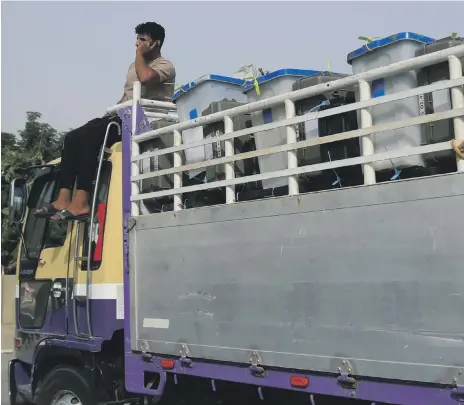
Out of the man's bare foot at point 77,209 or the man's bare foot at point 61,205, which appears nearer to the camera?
the man's bare foot at point 77,209

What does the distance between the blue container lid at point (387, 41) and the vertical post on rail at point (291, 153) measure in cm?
39

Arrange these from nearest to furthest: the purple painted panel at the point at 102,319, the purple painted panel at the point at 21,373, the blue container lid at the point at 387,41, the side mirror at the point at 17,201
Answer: the blue container lid at the point at 387,41, the purple painted panel at the point at 102,319, the side mirror at the point at 17,201, the purple painted panel at the point at 21,373

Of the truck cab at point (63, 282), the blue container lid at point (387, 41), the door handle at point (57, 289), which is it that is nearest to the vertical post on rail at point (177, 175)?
the truck cab at point (63, 282)

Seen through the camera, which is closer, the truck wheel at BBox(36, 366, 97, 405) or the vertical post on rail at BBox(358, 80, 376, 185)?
the vertical post on rail at BBox(358, 80, 376, 185)

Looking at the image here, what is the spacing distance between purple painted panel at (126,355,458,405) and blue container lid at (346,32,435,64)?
5.26 ft

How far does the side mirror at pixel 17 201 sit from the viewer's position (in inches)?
198

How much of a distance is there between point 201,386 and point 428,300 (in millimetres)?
1837

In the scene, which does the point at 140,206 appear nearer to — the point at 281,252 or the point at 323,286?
the point at 281,252

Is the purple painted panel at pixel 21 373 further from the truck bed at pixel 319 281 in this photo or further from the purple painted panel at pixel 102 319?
the truck bed at pixel 319 281

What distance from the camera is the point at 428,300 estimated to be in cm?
257

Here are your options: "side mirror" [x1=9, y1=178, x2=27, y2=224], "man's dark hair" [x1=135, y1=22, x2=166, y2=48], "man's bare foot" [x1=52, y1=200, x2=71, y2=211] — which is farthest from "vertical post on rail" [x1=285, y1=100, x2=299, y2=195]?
"side mirror" [x1=9, y1=178, x2=27, y2=224]

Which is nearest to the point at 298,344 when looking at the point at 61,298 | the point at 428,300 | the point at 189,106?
the point at 428,300

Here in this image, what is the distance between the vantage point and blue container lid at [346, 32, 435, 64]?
2986 millimetres

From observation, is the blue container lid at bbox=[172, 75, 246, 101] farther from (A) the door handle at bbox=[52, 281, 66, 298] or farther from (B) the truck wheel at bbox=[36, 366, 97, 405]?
(B) the truck wheel at bbox=[36, 366, 97, 405]
